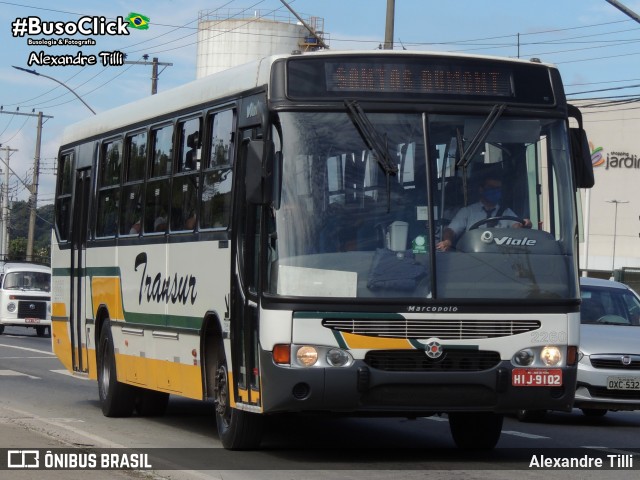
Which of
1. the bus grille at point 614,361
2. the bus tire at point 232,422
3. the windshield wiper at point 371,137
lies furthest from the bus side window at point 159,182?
the bus grille at point 614,361

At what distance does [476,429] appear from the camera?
12469mm

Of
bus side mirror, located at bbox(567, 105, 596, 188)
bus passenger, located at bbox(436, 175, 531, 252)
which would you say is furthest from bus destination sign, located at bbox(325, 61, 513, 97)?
bus passenger, located at bbox(436, 175, 531, 252)

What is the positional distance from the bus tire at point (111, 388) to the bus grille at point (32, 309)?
27322 mm

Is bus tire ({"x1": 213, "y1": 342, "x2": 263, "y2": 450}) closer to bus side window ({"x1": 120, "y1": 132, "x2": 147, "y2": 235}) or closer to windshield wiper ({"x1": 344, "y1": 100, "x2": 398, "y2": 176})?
windshield wiper ({"x1": 344, "y1": 100, "x2": 398, "y2": 176})

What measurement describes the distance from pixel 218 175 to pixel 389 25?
553 inches

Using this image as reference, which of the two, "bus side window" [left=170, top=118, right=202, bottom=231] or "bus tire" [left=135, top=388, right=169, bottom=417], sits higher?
"bus side window" [left=170, top=118, right=202, bottom=231]

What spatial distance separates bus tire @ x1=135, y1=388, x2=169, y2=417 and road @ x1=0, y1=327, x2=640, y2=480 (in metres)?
0.15

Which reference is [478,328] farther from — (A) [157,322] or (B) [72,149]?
(B) [72,149]

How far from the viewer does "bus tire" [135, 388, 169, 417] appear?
15898 mm

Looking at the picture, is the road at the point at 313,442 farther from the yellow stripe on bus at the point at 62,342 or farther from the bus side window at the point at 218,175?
the bus side window at the point at 218,175

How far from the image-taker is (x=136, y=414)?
16078 millimetres

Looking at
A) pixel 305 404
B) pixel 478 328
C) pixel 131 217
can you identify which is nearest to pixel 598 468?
pixel 478 328

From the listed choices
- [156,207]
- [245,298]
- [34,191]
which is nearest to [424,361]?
[245,298]

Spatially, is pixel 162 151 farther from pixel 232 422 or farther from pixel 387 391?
pixel 387 391
